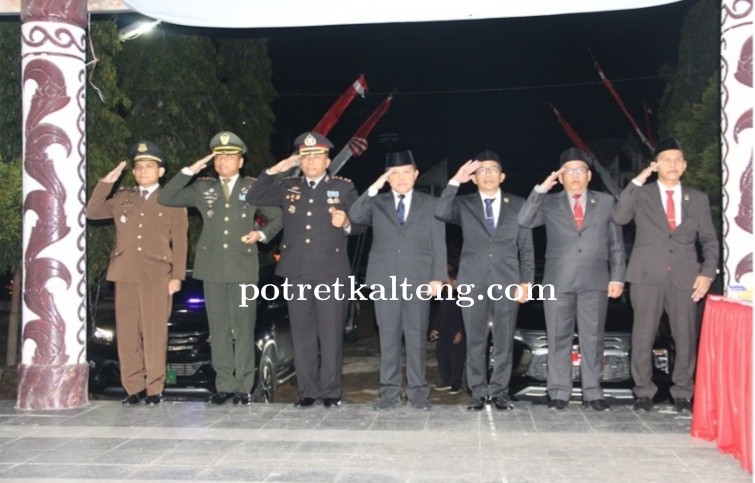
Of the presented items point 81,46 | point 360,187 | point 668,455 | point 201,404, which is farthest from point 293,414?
point 360,187

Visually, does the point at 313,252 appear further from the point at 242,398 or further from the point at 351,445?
the point at 351,445

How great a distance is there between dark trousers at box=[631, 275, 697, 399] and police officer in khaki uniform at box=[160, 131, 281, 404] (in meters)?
2.88

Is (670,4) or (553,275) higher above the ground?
(670,4)

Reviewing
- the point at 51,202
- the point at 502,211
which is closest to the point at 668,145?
the point at 502,211

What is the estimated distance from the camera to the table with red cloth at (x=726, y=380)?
4.63m

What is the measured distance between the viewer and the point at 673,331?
639cm

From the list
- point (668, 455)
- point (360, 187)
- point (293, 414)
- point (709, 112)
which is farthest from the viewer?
point (360, 187)

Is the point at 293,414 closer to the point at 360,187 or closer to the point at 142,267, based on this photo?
the point at 142,267

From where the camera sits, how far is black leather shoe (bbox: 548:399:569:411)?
21.1ft

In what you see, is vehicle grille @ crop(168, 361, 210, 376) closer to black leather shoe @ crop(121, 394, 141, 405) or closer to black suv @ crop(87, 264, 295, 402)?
black suv @ crop(87, 264, 295, 402)

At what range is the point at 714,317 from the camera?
5.29m

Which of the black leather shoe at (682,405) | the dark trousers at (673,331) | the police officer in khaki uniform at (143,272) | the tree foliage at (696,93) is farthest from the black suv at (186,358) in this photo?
the tree foliage at (696,93)

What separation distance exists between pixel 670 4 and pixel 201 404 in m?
4.93

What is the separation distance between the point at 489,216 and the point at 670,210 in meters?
1.34
